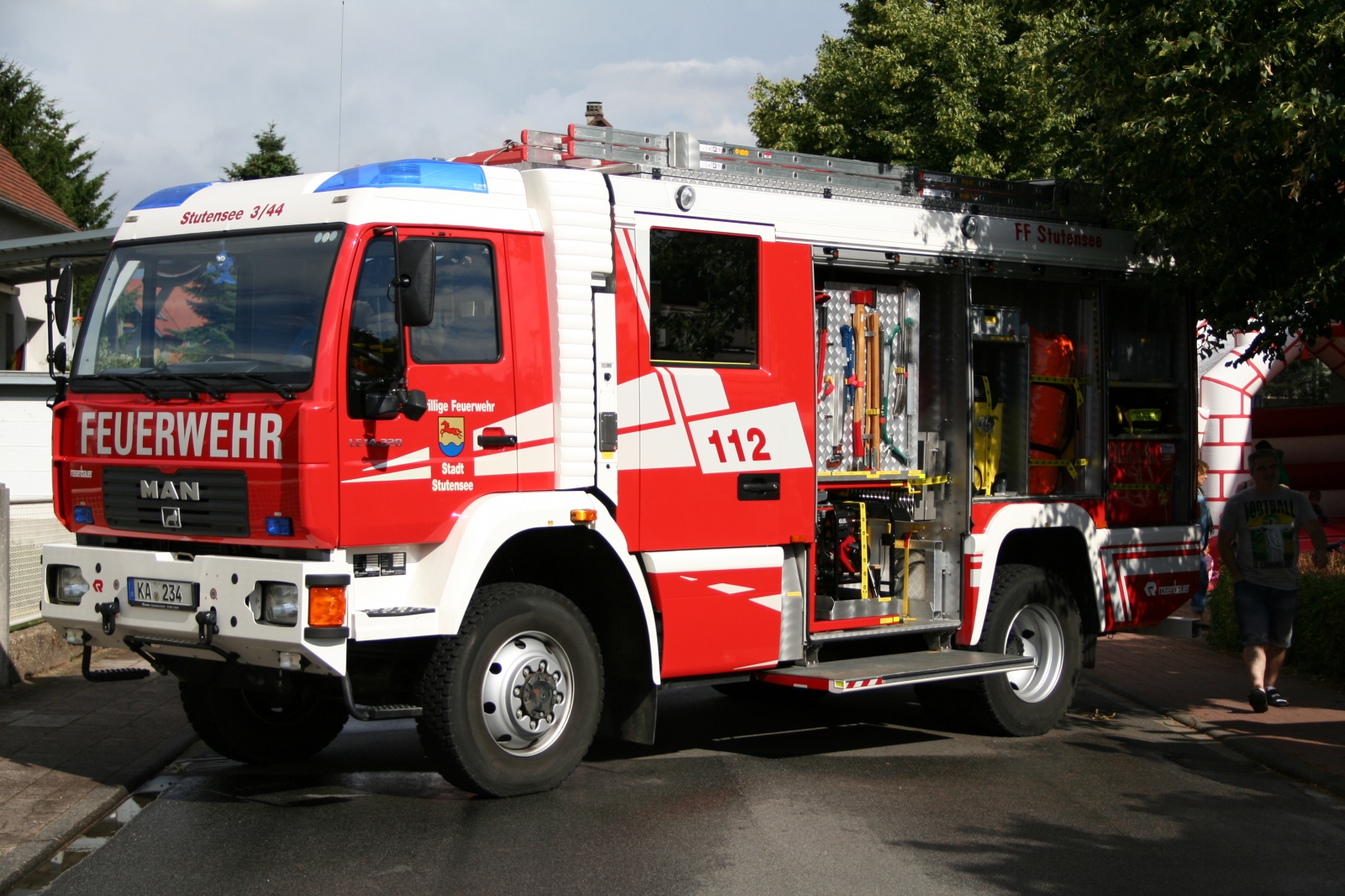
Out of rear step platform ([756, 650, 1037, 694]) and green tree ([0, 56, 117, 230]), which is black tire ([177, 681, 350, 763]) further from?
green tree ([0, 56, 117, 230])

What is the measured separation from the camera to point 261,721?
7.95 m

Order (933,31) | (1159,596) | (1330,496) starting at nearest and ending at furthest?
(1159,596), (933,31), (1330,496)

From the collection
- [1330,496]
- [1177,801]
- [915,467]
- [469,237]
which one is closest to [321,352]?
[469,237]

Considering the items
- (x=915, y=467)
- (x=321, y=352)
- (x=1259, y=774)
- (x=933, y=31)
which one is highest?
(x=933, y=31)

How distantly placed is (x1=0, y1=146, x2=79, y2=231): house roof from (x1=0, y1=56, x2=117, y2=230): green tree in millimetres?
14778

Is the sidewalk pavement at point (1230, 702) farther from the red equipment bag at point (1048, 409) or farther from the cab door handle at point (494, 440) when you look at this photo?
the cab door handle at point (494, 440)

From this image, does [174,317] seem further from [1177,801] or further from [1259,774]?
[1259,774]

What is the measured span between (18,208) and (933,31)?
16.1 m

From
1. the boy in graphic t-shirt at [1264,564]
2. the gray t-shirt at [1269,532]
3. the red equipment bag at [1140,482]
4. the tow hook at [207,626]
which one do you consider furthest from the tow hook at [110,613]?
the gray t-shirt at [1269,532]

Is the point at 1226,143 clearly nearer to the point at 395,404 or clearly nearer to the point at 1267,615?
the point at 1267,615

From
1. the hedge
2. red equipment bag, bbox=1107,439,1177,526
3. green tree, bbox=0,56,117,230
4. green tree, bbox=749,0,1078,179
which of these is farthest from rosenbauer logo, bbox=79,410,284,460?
green tree, bbox=0,56,117,230

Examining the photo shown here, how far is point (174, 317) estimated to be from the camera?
23.2ft

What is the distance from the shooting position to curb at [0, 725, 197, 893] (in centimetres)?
598

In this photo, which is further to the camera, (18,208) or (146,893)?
(18,208)
